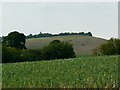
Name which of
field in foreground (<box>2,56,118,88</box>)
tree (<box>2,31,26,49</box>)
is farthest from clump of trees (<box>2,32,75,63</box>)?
field in foreground (<box>2,56,118,88</box>)

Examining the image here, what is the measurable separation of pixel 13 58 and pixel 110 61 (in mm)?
15635

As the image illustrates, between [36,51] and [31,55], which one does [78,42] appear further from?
[31,55]

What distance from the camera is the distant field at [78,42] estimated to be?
47.2 metres

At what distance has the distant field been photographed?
4722cm

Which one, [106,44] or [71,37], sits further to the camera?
[71,37]

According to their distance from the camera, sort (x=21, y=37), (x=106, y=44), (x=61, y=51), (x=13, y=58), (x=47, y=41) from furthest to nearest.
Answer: (x=47, y=41), (x=106, y=44), (x=21, y=37), (x=61, y=51), (x=13, y=58)

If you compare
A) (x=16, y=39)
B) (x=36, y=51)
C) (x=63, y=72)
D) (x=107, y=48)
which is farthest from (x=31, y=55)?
(x=63, y=72)

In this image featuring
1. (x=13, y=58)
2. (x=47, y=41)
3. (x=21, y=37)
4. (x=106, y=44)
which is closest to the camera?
(x=13, y=58)

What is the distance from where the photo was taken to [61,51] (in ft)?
126

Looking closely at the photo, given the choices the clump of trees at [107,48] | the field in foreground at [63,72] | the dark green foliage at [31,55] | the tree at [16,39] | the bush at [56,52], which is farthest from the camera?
the clump of trees at [107,48]

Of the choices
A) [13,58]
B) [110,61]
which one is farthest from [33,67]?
[13,58]

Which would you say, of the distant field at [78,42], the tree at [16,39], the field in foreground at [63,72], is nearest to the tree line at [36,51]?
the tree at [16,39]

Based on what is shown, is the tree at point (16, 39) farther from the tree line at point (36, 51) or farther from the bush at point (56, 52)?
the bush at point (56, 52)

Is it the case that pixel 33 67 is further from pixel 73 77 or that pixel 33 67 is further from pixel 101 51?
pixel 101 51
